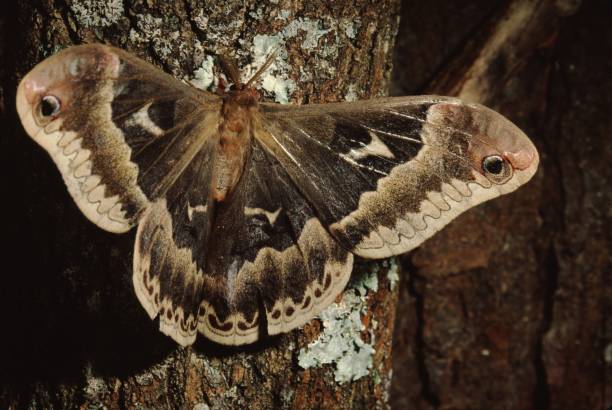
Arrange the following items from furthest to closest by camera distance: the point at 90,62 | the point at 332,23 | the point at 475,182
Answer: the point at 332,23 → the point at 475,182 → the point at 90,62

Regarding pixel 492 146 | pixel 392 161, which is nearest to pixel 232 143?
pixel 392 161

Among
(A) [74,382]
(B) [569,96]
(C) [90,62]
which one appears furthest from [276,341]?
(B) [569,96]

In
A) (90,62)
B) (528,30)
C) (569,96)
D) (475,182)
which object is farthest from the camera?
(569,96)

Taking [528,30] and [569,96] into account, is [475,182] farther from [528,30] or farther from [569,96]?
[569,96]

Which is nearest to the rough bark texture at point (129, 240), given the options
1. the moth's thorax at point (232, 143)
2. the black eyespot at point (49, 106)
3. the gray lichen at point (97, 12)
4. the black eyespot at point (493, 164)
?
the gray lichen at point (97, 12)

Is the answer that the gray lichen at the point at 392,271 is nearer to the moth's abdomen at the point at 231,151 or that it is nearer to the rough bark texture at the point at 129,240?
the rough bark texture at the point at 129,240

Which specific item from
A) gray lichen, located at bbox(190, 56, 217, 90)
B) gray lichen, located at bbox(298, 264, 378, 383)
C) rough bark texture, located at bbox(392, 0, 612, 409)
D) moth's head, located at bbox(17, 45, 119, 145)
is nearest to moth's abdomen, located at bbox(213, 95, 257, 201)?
gray lichen, located at bbox(190, 56, 217, 90)
